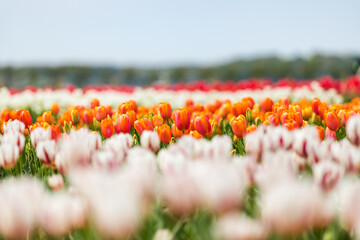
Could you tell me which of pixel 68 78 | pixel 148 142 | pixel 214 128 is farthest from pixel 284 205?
pixel 68 78

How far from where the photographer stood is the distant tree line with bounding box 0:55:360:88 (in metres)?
25.0

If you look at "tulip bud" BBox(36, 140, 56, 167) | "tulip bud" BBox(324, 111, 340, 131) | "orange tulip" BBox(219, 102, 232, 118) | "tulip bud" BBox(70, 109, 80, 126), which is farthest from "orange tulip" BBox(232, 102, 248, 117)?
"tulip bud" BBox(36, 140, 56, 167)

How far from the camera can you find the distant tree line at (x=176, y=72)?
25.0 metres

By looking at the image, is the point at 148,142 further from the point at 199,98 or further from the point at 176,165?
the point at 199,98

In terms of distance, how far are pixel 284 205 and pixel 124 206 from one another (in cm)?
43

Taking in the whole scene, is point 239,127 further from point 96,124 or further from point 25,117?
point 25,117

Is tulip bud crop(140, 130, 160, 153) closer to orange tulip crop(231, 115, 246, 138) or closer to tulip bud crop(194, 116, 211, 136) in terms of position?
tulip bud crop(194, 116, 211, 136)

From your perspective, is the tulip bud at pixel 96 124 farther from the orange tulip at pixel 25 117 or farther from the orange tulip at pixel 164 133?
the orange tulip at pixel 164 133

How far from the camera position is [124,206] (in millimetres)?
1153

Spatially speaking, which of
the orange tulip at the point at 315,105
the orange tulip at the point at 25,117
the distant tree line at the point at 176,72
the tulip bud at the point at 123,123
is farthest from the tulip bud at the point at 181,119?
the distant tree line at the point at 176,72

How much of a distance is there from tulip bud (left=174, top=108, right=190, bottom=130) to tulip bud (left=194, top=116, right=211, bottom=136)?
0.18 meters

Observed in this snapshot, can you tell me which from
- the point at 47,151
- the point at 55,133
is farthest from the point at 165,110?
the point at 47,151

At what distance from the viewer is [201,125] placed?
328cm

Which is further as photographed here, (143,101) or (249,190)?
(143,101)
